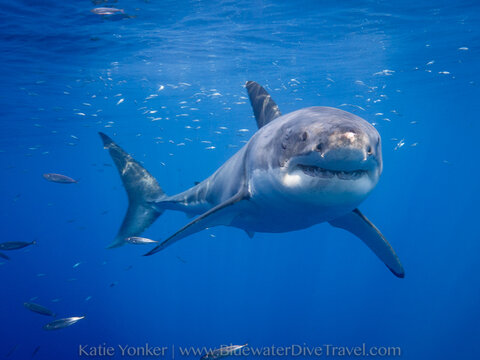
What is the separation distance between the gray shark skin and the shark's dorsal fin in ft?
0.06

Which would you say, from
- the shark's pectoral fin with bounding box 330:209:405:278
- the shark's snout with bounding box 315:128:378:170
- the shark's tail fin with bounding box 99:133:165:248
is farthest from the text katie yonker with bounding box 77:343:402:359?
the shark's snout with bounding box 315:128:378:170

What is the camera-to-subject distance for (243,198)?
12.6 feet

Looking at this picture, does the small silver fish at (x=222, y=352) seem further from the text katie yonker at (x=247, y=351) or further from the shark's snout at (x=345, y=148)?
the shark's snout at (x=345, y=148)

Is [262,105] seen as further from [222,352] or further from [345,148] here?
[222,352]

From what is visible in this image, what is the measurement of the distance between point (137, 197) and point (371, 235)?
4934mm

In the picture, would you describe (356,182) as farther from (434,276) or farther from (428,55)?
(434,276)

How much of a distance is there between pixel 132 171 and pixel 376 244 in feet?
16.6

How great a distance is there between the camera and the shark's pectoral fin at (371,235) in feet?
14.9

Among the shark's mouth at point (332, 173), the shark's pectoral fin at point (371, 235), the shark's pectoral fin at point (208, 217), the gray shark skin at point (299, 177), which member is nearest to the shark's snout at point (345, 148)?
the gray shark skin at point (299, 177)

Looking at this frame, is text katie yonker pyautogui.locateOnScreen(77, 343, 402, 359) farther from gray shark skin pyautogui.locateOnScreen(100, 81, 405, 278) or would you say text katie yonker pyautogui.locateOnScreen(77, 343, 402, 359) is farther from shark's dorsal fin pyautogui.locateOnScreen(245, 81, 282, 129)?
shark's dorsal fin pyautogui.locateOnScreen(245, 81, 282, 129)

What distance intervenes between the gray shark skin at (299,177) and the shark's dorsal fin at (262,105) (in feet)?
0.06

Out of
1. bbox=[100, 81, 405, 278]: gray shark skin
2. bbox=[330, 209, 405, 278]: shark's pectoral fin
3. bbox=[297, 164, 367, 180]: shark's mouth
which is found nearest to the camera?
bbox=[100, 81, 405, 278]: gray shark skin

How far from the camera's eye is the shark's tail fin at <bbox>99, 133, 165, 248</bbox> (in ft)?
23.7

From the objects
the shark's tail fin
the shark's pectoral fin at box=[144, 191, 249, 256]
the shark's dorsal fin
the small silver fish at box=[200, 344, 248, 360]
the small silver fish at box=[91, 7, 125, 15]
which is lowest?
the small silver fish at box=[200, 344, 248, 360]
